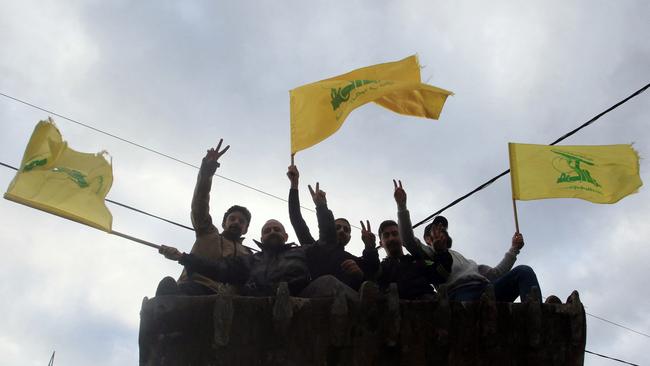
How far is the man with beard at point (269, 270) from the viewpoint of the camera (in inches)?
300

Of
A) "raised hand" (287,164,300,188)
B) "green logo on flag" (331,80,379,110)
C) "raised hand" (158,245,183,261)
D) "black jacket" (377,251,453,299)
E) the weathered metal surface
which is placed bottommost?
the weathered metal surface

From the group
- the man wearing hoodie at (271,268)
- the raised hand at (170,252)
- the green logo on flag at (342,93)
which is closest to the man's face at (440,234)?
the man wearing hoodie at (271,268)

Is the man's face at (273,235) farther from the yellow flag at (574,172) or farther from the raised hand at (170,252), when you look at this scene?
the yellow flag at (574,172)

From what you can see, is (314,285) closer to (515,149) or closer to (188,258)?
(188,258)

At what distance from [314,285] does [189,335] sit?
131cm

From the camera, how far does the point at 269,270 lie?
804cm

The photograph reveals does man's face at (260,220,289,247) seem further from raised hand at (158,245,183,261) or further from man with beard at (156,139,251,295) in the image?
raised hand at (158,245,183,261)

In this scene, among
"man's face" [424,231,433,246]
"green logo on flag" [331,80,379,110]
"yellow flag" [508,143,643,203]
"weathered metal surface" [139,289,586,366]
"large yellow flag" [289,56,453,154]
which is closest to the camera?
"weathered metal surface" [139,289,586,366]

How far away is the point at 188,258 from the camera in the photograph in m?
7.66

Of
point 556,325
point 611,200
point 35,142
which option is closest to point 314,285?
point 556,325

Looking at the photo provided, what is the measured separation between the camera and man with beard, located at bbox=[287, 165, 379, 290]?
8.01 metres

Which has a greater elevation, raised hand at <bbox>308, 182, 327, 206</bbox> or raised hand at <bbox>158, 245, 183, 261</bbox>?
raised hand at <bbox>308, 182, 327, 206</bbox>

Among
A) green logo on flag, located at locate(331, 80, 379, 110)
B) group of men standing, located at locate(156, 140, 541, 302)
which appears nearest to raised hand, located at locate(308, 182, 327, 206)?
group of men standing, located at locate(156, 140, 541, 302)

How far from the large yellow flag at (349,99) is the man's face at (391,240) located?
5.53ft
